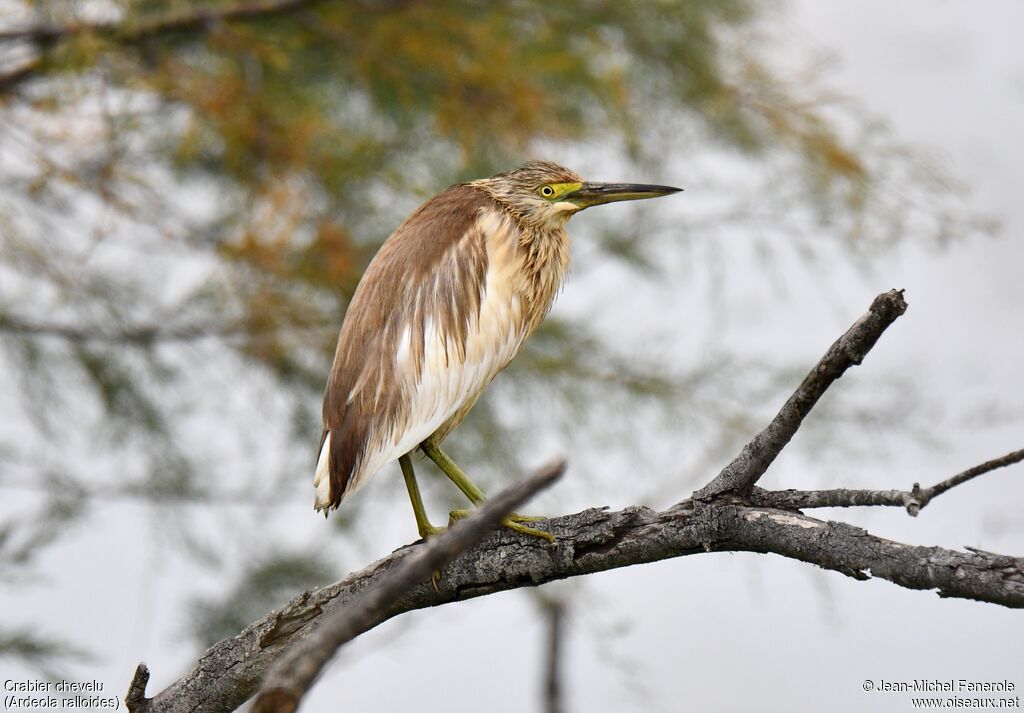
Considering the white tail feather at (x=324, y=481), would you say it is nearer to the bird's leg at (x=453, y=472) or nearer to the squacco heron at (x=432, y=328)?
the squacco heron at (x=432, y=328)

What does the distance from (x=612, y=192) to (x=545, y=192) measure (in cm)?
14

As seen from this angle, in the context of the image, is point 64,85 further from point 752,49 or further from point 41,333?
point 752,49

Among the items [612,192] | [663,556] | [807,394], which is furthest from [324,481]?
[807,394]

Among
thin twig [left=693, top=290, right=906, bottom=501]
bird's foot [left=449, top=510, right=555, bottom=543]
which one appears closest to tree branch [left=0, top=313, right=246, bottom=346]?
bird's foot [left=449, top=510, right=555, bottom=543]

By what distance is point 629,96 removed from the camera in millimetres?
4414

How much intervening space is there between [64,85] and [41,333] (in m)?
0.96

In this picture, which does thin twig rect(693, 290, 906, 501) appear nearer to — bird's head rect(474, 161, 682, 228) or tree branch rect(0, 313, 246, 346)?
bird's head rect(474, 161, 682, 228)

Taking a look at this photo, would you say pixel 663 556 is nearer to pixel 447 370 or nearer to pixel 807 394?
pixel 807 394

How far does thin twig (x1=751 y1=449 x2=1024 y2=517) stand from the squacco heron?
0.49 m

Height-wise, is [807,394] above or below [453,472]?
below

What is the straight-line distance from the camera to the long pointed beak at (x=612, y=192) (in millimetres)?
2169

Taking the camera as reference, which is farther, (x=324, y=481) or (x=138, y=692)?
(x=324, y=481)

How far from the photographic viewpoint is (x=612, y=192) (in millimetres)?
2225

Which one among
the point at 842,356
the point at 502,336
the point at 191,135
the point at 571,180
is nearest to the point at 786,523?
the point at 842,356
